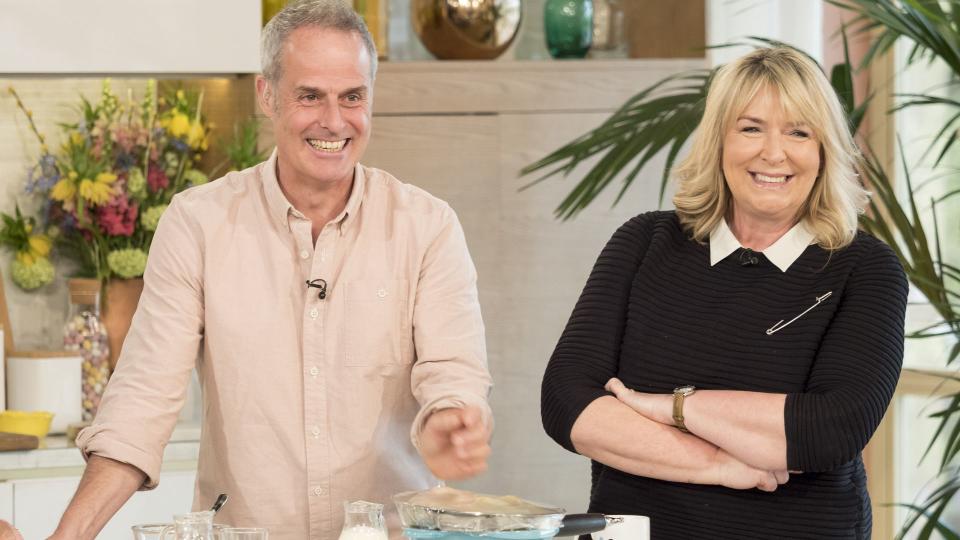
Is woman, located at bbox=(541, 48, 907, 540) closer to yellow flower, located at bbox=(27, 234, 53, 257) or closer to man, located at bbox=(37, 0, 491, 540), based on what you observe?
man, located at bbox=(37, 0, 491, 540)

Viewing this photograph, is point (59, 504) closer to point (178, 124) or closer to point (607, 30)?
point (178, 124)

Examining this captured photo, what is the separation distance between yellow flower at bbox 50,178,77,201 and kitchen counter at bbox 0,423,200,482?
0.57m

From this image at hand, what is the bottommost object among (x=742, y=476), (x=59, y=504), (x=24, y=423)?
(x=59, y=504)

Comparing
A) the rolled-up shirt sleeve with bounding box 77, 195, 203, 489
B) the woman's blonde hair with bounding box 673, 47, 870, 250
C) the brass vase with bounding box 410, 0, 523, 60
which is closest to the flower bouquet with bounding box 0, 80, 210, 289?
the brass vase with bounding box 410, 0, 523, 60

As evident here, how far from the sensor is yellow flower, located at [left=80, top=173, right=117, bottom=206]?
3.15m

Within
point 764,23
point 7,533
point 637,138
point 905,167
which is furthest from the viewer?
point 764,23

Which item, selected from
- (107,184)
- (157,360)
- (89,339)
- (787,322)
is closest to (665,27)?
(107,184)

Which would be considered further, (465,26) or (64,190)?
(465,26)

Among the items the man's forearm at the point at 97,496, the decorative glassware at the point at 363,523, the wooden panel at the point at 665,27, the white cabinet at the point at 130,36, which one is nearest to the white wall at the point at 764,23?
the wooden panel at the point at 665,27

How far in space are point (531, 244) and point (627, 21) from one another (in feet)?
2.63

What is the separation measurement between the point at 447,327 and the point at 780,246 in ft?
1.70

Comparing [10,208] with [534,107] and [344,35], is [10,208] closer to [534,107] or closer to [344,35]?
[534,107]

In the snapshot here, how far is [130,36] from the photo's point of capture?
9.53 ft

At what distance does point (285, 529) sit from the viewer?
6.38 ft
